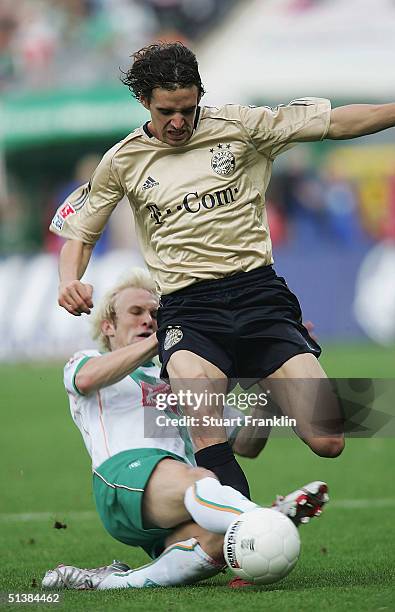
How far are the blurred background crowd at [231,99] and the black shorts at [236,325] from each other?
14919 mm

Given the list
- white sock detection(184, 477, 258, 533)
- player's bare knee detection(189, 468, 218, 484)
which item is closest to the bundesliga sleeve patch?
player's bare knee detection(189, 468, 218, 484)

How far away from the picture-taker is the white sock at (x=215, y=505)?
17.3 feet

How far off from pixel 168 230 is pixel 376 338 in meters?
15.7

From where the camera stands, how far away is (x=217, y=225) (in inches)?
236

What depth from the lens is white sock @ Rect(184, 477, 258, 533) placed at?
5273 millimetres

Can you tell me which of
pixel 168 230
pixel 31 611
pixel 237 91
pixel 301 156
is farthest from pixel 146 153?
pixel 237 91

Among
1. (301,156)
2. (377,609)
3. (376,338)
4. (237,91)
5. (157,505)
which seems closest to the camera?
(377,609)

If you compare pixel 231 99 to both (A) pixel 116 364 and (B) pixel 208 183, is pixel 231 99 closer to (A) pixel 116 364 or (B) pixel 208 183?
(B) pixel 208 183

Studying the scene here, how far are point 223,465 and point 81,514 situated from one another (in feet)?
10.5

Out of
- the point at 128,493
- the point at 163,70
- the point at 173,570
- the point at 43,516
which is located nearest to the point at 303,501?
the point at 173,570

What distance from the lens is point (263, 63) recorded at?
102 ft

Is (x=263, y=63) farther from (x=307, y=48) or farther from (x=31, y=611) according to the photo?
(x=31, y=611)

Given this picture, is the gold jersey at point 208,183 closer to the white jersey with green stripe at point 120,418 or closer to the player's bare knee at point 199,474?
the white jersey with green stripe at point 120,418

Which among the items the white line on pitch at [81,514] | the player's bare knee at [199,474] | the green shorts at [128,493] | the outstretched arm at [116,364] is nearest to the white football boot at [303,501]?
the player's bare knee at [199,474]
